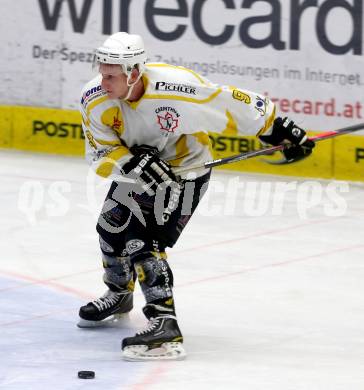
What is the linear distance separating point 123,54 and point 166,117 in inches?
12.1

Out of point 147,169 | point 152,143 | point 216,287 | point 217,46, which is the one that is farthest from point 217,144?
point 147,169

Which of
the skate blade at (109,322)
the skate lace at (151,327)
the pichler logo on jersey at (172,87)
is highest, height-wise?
the pichler logo on jersey at (172,87)

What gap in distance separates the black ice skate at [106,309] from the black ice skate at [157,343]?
510 millimetres

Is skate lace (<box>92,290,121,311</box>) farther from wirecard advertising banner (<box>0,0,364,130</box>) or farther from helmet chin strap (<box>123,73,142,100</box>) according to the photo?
wirecard advertising banner (<box>0,0,364,130</box>)

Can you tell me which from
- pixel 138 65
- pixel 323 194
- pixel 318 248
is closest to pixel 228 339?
pixel 138 65

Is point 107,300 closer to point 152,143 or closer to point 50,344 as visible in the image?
point 50,344

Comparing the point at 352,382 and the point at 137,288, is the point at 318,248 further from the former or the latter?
the point at 352,382

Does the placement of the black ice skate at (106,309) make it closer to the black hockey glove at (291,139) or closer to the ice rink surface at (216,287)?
the ice rink surface at (216,287)

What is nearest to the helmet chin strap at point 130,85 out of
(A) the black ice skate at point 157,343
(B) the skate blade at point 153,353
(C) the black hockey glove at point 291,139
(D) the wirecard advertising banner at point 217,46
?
(C) the black hockey glove at point 291,139

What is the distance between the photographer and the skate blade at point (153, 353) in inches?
199

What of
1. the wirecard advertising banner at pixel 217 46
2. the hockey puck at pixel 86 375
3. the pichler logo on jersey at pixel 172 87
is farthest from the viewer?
the wirecard advertising banner at pixel 217 46

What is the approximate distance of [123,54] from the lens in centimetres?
504

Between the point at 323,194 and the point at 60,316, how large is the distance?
10.5ft

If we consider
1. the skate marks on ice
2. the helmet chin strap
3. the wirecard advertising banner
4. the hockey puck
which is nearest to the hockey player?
the helmet chin strap
